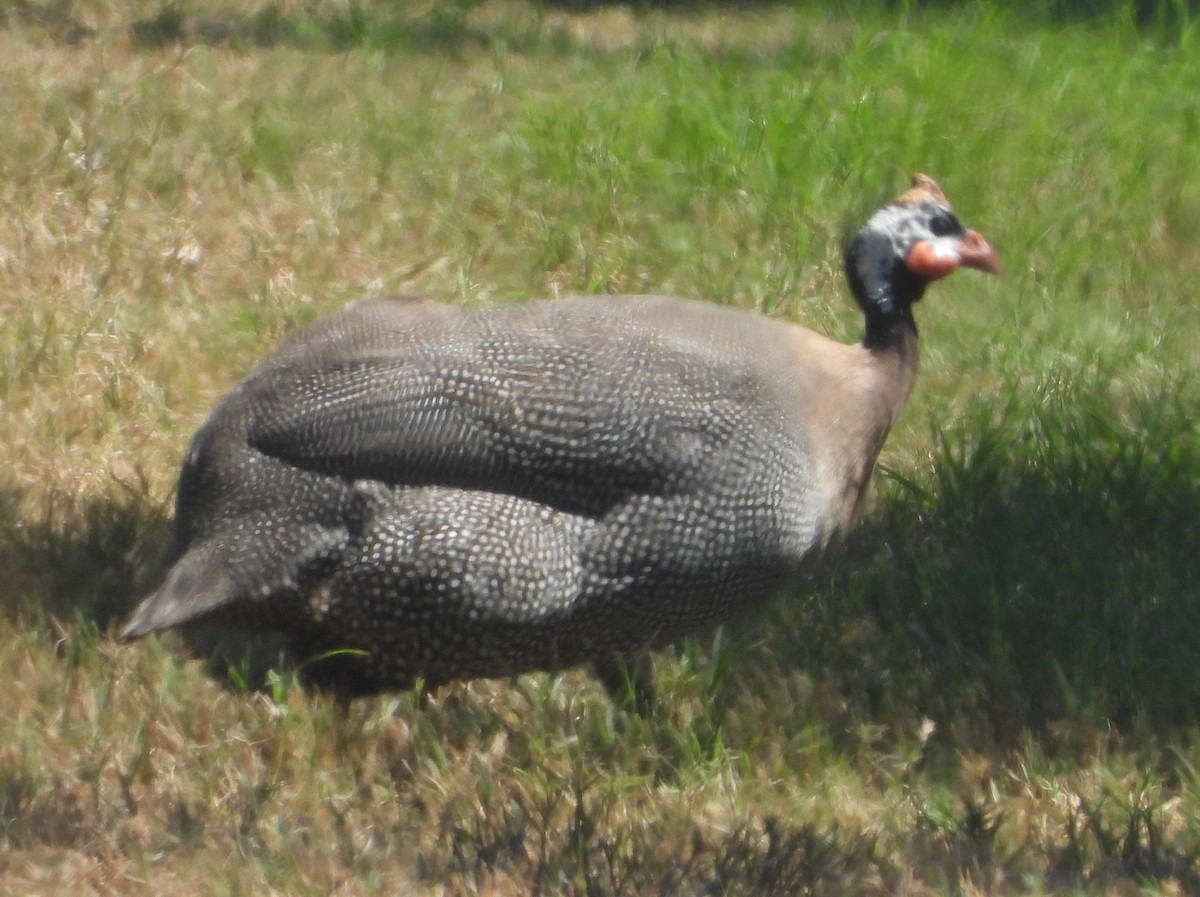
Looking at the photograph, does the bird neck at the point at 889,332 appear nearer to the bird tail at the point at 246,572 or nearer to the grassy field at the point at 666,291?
the grassy field at the point at 666,291

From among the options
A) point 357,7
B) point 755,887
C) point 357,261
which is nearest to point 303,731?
A: point 755,887

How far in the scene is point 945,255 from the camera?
→ 378cm

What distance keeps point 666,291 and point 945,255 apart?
129cm

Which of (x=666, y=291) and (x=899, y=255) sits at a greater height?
(x=899, y=255)

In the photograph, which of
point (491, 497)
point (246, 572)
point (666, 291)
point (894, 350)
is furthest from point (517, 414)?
point (666, 291)

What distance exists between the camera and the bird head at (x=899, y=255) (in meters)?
3.76

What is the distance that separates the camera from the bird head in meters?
3.76

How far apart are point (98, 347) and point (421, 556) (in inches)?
71.5

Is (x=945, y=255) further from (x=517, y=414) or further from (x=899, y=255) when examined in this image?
(x=517, y=414)

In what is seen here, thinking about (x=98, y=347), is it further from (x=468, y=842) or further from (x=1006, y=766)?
(x=1006, y=766)

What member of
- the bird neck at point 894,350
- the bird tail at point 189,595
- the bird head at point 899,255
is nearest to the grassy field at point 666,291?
the bird tail at point 189,595

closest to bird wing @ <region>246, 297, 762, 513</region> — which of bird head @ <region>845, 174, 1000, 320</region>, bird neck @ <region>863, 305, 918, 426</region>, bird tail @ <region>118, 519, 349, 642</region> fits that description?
bird tail @ <region>118, 519, 349, 642</region>

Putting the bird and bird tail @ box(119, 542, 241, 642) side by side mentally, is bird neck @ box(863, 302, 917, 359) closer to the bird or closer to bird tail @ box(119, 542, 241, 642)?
the bird

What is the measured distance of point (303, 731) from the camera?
330 cm
